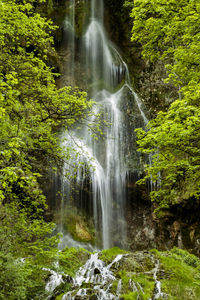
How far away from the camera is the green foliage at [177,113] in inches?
→ 250

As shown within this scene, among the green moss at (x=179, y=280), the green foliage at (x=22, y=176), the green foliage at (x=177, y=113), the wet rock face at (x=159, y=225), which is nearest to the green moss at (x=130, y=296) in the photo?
the green moss at (x=179, y=280)

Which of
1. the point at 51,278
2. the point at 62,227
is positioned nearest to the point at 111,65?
→ the point at 62,227

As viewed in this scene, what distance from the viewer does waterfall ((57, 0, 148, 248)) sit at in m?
13.4

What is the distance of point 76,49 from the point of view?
19875mm

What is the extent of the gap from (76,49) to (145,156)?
10391 millimetres

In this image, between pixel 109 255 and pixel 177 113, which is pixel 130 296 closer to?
pixel 109 255

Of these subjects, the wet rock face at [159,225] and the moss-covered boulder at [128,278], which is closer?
the moss-covered boulder at [128,278]

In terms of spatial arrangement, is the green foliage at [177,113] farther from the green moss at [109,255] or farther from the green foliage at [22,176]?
the green foliage at [22,176]

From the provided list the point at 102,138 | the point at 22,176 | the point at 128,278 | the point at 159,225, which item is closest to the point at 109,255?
the point at 128,278

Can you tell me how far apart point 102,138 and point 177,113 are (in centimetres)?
894

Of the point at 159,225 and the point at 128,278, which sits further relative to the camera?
the point at 159,225

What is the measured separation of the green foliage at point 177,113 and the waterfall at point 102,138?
9.43 feet

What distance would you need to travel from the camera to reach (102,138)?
49.6ft

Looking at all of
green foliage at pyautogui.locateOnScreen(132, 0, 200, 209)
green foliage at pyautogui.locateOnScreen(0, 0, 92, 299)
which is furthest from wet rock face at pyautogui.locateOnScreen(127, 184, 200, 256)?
green foliage at pyautogui.locateOnScreen(0, 0, 92, 299)
